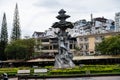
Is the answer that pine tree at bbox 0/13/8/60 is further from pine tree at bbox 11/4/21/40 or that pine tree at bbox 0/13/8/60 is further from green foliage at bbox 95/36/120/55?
green foliage at bbox 95/36/120/55

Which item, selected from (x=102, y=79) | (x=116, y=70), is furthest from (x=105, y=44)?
(x=102, y=79)

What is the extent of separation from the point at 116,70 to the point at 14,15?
71.3 meters

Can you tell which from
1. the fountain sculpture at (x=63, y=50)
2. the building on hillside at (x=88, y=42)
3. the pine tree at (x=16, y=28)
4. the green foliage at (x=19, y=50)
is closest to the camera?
the fountain sculpture at (x=63, y=50)

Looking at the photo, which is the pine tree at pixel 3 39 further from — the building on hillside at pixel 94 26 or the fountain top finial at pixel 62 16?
the fountain top finial at pixel 62 16

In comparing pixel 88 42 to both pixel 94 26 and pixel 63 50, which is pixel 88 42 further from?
pixel 63 50

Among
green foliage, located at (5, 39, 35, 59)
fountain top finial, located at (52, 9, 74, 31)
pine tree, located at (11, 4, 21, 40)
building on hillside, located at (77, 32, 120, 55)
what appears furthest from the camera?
building on hillside, located at (77, 32, 120, 55)

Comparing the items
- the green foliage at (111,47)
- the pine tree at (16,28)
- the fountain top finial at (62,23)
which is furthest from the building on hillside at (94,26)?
the fountain top finial at (62,23)

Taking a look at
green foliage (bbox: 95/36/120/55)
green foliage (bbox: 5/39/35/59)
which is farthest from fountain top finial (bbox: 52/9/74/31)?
green foliage (bbox: 5/39/35/59)

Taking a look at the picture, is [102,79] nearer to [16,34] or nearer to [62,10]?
[62,10]

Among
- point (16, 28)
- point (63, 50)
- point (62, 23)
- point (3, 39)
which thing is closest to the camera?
point (63, 50)

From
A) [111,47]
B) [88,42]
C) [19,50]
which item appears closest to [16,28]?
[19,50]

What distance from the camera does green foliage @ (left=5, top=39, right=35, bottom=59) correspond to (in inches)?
4237

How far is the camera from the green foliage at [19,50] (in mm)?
107625

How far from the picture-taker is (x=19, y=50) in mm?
107938
